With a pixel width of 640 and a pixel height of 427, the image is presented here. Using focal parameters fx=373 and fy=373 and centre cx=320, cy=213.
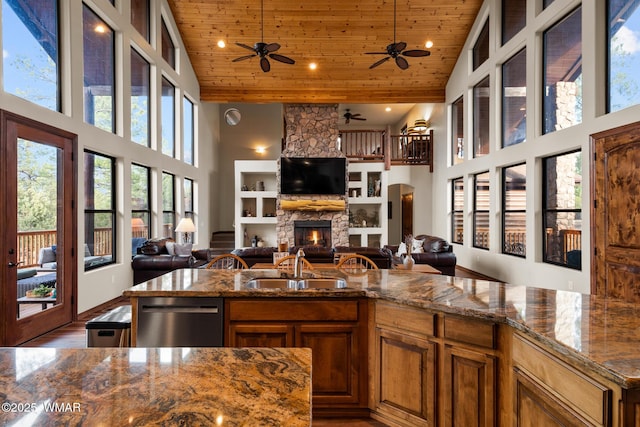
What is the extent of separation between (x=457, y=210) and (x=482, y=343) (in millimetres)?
8437

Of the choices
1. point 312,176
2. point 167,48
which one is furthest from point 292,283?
point 312,176

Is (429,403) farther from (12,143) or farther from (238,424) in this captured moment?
(12,143)

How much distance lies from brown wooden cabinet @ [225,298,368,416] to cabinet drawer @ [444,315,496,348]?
1.88 ft

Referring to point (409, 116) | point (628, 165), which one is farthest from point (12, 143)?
point (409, 116)

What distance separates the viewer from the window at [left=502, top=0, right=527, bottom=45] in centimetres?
688

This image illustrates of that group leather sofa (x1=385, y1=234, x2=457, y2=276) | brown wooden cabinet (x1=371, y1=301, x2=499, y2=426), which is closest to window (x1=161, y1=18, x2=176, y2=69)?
leather sofa (x1=385, y1=234, x2=457, y2=276)

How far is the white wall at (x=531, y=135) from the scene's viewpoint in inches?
195

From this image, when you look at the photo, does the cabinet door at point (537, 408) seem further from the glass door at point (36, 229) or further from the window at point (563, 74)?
the window at point (563, 74)

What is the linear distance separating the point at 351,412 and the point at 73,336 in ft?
11.9

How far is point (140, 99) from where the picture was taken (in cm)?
725

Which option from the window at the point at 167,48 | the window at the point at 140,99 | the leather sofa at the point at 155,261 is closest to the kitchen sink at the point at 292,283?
the leather sofa at the point at 155,261

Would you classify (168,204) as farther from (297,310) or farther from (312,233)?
(297,310)

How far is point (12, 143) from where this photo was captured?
3924mm

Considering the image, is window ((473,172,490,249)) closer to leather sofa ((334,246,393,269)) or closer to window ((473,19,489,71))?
window ((473,19,489,71))
